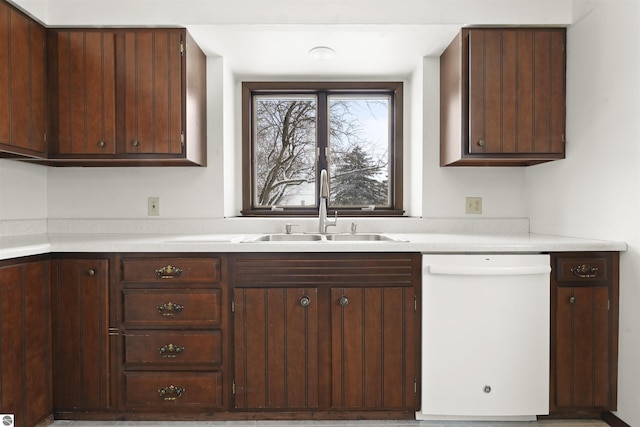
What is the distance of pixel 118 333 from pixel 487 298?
166cm

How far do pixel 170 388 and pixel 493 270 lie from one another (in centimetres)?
154

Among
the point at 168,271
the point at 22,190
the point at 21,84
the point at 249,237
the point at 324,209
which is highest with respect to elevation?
the point at 21,84

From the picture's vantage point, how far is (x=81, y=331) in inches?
73.4

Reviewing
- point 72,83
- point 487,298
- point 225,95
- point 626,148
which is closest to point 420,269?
point 487,298

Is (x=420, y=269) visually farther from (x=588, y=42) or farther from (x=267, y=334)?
(x=588, y=42)

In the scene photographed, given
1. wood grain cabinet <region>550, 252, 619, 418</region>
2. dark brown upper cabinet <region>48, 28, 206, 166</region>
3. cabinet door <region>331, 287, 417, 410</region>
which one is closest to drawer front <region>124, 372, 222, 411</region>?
cabinet door <region>331, 287, 417, 410</region>

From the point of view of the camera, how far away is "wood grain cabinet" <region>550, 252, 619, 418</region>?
1.84 meters

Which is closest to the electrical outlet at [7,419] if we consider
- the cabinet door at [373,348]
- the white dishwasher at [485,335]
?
the cabinet door at [373,348]

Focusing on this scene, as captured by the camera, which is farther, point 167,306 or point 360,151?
point 360,151

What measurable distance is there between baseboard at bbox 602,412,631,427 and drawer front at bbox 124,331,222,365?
1.78m

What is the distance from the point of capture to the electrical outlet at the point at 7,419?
1613mm

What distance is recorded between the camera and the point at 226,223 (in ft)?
8.16

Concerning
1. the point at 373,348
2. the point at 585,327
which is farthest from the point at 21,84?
the point at 585,327

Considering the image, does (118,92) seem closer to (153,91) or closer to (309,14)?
(153,91)
